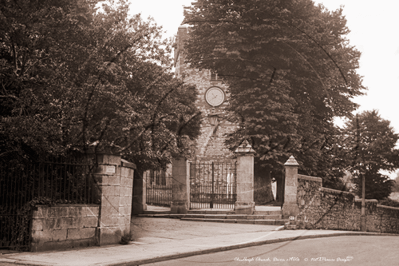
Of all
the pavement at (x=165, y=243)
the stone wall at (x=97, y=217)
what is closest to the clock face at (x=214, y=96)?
the pavement at (x=165, y=243)

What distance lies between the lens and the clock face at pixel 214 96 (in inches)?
1359

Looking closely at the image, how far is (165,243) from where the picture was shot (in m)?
11.0

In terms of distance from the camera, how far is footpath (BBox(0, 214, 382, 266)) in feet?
27.2

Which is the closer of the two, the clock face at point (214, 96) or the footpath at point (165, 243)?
the footpath at point (165, 243)

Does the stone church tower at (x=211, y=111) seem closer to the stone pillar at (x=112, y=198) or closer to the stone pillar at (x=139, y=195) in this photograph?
the stone pillar at (x=139, y=195)

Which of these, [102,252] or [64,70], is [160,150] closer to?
[64,70]

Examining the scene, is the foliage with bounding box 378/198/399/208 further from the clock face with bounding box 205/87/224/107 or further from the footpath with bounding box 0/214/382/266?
the footpath with bounding box 0/214/382/266

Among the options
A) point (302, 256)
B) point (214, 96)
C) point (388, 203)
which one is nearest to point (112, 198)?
point (302, 256)

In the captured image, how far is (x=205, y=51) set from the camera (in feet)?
80.9

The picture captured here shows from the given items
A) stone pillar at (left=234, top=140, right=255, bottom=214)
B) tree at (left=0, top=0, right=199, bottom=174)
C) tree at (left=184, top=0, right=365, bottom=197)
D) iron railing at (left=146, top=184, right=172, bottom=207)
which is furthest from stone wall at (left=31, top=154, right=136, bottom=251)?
tree at (left=184, top=0, right=365, bottom=197)

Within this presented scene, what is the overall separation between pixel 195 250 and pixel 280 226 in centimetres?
666

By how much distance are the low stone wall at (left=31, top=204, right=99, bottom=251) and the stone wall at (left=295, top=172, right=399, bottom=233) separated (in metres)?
8.15

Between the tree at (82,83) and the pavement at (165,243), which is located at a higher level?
the tree at (82,83)

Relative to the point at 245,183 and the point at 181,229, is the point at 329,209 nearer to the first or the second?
the point at 245,183
